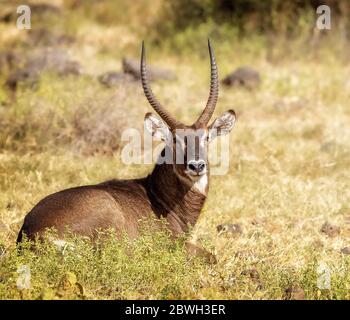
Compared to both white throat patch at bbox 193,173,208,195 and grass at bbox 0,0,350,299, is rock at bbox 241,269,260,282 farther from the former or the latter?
white throat patch at bbox 193,173,208,195

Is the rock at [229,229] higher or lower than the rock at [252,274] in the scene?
higher

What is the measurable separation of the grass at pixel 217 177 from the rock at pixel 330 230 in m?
0.09

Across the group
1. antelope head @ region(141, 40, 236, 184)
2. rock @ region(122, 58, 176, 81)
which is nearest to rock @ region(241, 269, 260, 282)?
antelope head @ region(141, 40, 236, 184)

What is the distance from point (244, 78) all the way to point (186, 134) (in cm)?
718

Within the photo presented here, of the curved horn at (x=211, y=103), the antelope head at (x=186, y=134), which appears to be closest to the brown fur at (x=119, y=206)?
the antelope head at (x=186, y=134)

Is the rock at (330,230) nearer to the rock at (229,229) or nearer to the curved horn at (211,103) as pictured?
the rock at (229,229)

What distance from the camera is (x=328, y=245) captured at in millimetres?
7336

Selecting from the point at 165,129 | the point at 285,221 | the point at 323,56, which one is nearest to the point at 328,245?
the point at 285,221

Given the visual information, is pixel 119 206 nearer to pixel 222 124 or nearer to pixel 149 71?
pixel 222 124

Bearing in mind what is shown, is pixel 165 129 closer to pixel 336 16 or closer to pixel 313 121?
pixel 313 121

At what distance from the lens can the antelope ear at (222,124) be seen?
7031 mm

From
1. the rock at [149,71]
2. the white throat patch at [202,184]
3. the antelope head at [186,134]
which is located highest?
the rock at [149,71]

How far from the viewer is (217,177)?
923 centimetres

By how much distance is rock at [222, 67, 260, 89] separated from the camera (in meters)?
13.6
